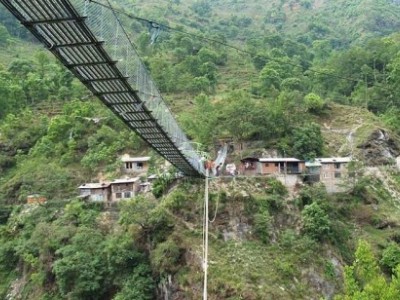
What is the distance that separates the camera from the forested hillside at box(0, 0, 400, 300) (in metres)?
17.9

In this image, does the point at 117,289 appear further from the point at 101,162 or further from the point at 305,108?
the point at 305,108

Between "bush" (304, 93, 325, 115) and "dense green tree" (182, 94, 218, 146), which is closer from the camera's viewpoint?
"dense green tree" (182, 94, 218, 146)

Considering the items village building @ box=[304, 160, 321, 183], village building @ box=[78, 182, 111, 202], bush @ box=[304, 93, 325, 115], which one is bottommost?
village building @ box=[78, 182, 111, 202]

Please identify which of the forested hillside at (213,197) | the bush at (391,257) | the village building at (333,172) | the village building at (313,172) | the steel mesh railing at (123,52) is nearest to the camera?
the steel mesh railing at (123,52)

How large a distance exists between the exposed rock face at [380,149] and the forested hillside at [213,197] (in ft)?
0.25

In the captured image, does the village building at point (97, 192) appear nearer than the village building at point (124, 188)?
No

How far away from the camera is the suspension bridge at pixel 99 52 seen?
6266 mm

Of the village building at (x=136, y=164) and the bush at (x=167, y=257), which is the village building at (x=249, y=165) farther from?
the bush at (x=167, y=257)

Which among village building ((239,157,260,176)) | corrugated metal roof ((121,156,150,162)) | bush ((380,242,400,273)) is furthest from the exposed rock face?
→ corrugated metal roof ((121,156,150,162))

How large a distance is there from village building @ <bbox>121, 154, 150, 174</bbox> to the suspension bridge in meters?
14.8

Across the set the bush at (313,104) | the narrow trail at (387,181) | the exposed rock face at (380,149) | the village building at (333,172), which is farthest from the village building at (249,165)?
the bush at (313,104)

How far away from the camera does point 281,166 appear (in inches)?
892

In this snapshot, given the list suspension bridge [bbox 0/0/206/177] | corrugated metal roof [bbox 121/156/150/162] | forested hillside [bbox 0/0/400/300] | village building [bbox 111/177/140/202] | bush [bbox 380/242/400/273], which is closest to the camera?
suspension bridge [bbox 0/0/206/177]

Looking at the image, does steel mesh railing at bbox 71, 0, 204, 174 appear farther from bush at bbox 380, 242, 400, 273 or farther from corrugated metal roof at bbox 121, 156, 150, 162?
corrugated metal roof at bbox 121, 156, 150, 162
